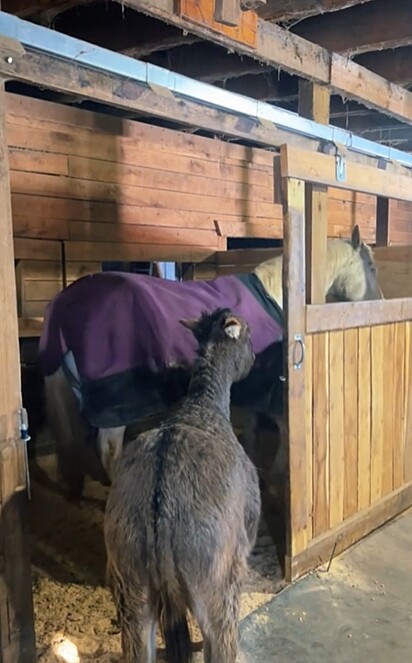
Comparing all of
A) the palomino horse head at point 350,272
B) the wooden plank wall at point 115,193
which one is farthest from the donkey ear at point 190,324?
the wooden plank wall at point 115,193

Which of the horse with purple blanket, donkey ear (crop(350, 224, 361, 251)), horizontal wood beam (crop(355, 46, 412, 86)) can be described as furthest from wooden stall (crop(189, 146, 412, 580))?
horizontal wood beam (crop(355, 46, 412, 86))

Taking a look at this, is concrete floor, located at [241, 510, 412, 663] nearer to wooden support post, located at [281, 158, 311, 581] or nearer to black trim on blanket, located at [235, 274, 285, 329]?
wooden support post, located at [281, 158, 311, 581]

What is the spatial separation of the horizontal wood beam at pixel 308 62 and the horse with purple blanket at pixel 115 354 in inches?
47.0

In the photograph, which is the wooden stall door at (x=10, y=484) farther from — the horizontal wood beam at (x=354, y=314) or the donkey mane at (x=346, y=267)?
the donkey mane at (x=346, y=267)

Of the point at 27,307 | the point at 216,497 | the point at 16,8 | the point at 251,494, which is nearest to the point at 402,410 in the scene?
the point at 251,494

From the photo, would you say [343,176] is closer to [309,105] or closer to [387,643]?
[309,105]

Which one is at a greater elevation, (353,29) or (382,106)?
(353,29)

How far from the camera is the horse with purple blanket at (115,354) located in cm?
264

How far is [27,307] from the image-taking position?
3.77 meters

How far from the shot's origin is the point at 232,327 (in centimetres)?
255

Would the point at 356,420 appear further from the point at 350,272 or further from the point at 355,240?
the point at 355,240

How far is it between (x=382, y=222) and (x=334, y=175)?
11.0ft

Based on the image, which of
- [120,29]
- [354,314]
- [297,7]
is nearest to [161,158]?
[120,29]

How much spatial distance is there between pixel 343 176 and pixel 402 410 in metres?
1.62
